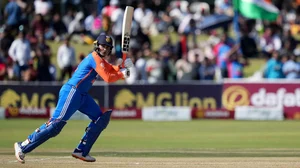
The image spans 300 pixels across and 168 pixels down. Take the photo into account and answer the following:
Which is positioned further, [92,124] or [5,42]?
[5,42]

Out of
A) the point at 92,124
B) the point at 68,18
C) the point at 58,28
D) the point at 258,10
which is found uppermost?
the point at 258,10

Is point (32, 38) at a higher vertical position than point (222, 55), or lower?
higher

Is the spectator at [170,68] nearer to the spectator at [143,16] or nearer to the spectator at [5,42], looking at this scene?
the spectator at [143,16]

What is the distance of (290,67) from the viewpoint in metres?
20.9

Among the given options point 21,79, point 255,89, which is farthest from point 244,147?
point 21,79

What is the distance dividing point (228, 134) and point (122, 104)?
4.61m

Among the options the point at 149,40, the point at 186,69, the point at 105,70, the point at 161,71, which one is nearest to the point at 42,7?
the point at 149,40

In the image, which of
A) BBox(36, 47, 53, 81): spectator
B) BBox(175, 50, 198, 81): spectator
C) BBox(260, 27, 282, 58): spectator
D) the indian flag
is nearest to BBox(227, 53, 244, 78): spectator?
BBox(175, 50, 198, 81): spectator

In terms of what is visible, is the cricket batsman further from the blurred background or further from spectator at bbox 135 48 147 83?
spectator at bbox 135 48 147 83

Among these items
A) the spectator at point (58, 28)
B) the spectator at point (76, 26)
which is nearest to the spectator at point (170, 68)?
the spectator at point (76, 26)

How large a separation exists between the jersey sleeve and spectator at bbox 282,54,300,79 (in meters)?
11.0

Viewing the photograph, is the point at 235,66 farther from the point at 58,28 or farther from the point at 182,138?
the point at 182,138

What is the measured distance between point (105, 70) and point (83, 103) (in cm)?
60

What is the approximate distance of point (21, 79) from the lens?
2089cm
